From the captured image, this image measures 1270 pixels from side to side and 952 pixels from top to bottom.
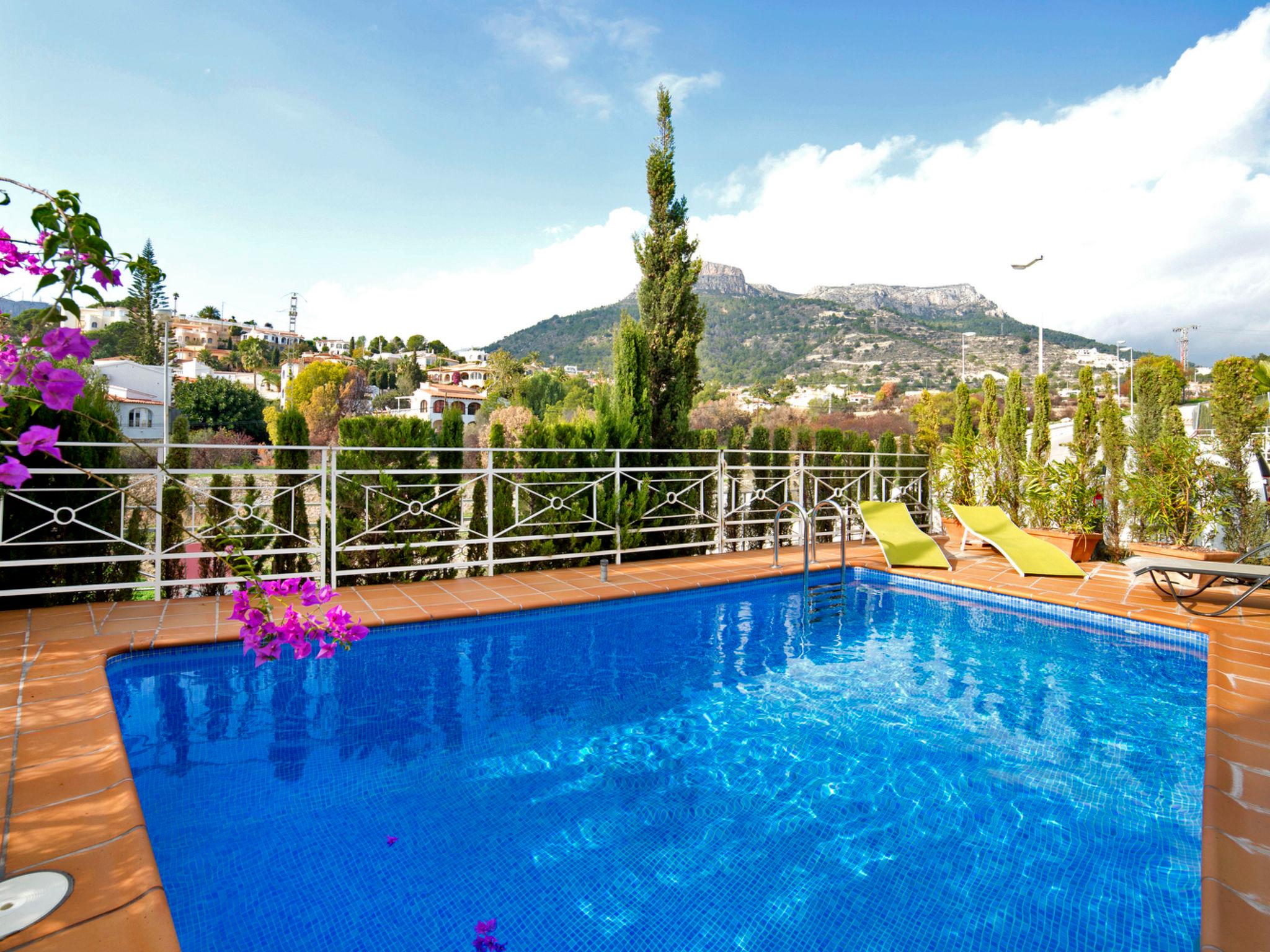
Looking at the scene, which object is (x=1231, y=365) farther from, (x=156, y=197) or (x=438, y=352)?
(x=438, y=352)

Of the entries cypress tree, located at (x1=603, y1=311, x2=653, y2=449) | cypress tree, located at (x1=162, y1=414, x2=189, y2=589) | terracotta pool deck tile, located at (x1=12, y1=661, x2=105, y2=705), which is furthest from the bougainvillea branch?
cypress tree, located at (x1=603, y1=311, x2=653, y2=449)

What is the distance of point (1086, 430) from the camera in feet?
30.5

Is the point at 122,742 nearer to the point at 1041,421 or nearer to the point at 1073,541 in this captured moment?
the point at 1073,541

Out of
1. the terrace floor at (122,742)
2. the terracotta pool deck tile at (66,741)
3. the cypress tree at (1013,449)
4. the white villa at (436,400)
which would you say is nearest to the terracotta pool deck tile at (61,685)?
the terrace floor at (122,742)

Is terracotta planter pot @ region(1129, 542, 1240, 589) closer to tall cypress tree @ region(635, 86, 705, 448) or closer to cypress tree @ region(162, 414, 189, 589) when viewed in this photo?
tall cypress tree @ region(635, 86, 705, 448)

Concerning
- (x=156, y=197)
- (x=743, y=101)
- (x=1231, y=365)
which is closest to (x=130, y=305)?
(x=156, y=197)

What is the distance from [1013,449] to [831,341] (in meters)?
58.9

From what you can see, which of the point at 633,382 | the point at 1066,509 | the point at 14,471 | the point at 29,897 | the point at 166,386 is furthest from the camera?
the point at 166,386

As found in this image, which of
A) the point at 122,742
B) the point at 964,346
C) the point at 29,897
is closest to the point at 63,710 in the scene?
the point at 122,742

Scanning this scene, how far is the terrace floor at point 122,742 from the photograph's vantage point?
1.77 m

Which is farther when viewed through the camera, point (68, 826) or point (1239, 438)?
point (1239, 438)

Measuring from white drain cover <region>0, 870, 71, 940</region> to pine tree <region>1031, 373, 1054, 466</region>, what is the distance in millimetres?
11231

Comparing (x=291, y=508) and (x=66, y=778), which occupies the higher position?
(x=291, y=508)

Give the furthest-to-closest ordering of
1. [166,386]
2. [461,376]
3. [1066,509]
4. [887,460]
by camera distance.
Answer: [461,376]
[166,386]
[887,460]
[1066,509]
